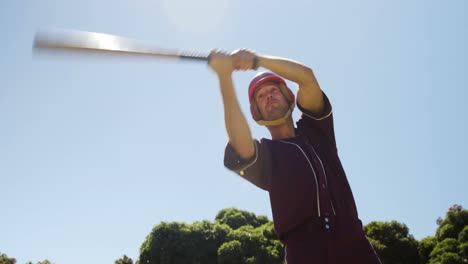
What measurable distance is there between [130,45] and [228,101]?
2.75 feet

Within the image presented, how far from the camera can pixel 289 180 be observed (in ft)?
9.56

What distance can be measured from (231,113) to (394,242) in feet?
91.4

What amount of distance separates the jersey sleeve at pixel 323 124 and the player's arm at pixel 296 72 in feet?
0.11

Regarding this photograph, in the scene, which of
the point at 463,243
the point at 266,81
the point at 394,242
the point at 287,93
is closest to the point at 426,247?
the point at 394,242

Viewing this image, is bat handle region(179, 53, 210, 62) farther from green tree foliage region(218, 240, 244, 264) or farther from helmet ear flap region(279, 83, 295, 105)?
green tree foliage region(218, 240, 244, 264)

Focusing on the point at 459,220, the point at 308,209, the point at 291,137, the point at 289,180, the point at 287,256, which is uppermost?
the point at 459,220

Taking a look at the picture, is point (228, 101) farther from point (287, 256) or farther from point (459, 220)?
point (459, 220)

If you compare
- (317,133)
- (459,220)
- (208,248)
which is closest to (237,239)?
(208,248)

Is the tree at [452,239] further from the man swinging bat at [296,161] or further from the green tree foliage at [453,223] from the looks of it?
the man swinging bat at [296,161]

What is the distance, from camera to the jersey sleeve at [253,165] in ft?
9.78

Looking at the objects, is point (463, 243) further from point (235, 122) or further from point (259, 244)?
point (235, 122)

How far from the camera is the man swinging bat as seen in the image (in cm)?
270

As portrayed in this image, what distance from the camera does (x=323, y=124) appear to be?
11.3 feet

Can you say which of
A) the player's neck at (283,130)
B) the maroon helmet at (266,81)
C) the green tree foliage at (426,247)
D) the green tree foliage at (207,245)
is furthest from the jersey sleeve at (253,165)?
the green tree foliage at (426,247)
